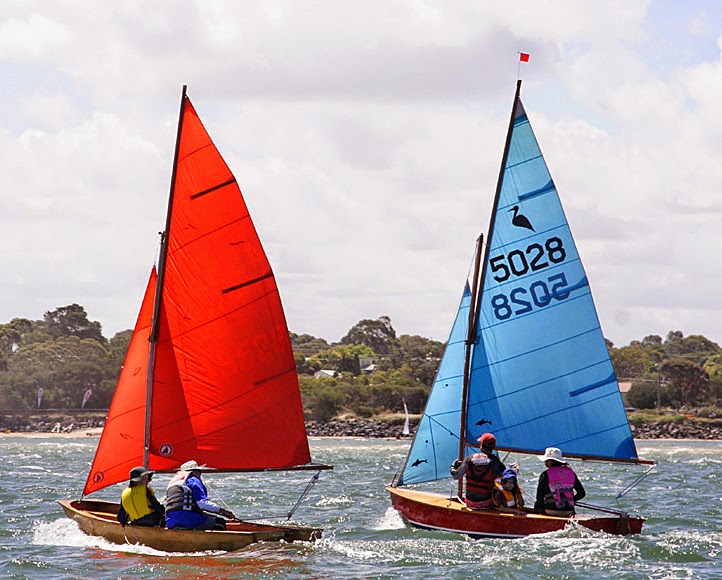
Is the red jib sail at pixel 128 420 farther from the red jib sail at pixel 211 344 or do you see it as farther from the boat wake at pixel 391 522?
the boat wake at pixel 391 522

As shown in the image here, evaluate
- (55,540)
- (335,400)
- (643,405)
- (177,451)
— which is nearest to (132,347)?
(177,451)

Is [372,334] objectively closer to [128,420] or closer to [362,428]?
[362,428]

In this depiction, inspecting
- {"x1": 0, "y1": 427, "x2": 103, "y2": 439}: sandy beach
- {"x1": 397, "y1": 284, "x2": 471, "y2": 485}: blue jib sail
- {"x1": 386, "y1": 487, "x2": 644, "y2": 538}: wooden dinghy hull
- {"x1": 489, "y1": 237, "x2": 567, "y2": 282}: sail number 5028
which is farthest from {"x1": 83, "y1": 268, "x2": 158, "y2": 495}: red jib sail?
{"x1": 0, "y1": 427, "x2": 103, "y2": 439}: sandy beach

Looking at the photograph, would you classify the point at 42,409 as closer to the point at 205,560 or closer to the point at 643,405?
the point at 643,405

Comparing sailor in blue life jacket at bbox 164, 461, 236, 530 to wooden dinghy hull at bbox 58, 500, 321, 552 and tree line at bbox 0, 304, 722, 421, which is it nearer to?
wooden dinghy hull at bbox 58, 500, 321, 552

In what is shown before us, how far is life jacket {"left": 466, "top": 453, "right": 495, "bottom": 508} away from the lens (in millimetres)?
20969

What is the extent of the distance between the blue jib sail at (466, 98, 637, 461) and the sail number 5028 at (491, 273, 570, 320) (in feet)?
0.06

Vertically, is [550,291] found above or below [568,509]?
above

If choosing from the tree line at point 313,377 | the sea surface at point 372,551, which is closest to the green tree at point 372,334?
the tree line at point 313,377

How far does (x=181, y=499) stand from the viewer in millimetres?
19094

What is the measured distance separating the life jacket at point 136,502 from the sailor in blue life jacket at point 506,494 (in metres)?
5.62

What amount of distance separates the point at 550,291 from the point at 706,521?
692 centimetres

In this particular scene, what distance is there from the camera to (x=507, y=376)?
23156 mm

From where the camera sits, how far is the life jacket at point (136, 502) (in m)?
19.4
